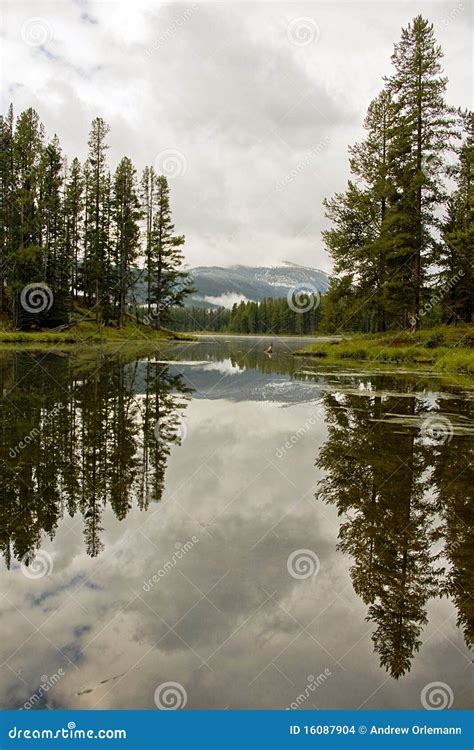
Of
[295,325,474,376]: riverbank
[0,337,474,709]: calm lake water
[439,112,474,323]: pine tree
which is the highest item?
[439,112,474,323]: pine tree

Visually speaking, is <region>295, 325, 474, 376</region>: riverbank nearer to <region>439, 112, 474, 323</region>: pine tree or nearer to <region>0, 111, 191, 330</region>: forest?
<region>439, 112, 474, 323</region>: pine tree

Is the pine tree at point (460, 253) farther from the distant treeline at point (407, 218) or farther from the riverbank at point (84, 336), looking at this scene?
the riverbank at point (84, 336)

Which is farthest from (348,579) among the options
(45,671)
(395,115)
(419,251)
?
(395,115)

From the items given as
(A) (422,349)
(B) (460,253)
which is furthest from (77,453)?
(B) (460,253)

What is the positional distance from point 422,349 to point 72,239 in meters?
52.0

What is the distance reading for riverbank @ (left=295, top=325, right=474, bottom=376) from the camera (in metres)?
25.8

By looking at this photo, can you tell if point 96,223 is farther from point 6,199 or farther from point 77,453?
point 77,453

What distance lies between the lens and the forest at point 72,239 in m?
46.2

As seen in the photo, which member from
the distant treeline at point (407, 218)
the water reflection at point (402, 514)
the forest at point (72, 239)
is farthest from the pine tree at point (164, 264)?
the water reflection at point (402, 514)

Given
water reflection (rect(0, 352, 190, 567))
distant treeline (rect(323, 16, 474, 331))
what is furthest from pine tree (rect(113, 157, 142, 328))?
water reflection (rect(0, 352, 190, 567))

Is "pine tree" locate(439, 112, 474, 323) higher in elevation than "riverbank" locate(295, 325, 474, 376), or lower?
higher

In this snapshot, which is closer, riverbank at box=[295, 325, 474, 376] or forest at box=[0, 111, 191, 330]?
riverbank at box=[295, 325, 474, 376]

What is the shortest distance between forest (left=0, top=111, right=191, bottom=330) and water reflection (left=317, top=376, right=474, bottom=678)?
39928mm

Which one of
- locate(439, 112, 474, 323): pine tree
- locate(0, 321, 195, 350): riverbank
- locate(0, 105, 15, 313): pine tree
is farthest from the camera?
locate(0, 105, 15, 313): pine tree
